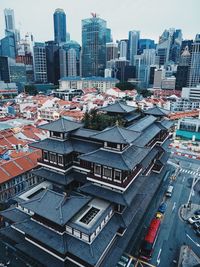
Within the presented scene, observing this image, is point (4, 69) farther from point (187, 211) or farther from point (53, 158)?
point (187, 211)

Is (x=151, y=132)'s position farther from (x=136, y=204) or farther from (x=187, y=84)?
(x=187, y=84)

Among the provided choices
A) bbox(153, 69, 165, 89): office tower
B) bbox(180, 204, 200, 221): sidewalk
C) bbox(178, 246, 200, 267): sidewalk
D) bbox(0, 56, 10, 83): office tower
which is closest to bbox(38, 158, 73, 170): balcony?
bbox(178, 246, 200, 267): sidewalk

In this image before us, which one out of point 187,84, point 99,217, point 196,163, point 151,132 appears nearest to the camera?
point 99,217

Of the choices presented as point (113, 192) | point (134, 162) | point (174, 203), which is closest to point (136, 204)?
point (113, 192)

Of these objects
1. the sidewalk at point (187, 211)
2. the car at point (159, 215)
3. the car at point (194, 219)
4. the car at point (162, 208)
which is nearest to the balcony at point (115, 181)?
the car at point (159, 215)

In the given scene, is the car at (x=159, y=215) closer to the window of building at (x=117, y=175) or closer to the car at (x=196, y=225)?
the car at (x=196, y=225)

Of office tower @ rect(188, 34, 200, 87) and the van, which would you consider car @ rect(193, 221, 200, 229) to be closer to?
the van

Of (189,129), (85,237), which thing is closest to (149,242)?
(85,237)
